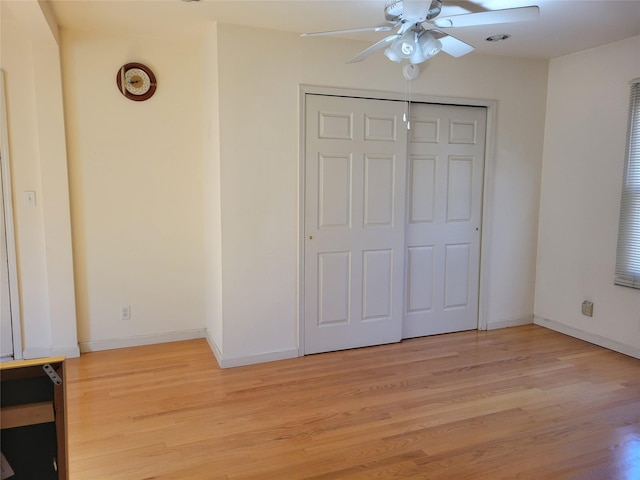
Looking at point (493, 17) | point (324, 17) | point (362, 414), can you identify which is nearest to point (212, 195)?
point (324, 17)

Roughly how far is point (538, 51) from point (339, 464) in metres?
3.51

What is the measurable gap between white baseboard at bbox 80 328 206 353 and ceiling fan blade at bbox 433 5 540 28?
3005mm

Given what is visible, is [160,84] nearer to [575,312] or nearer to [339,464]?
[339,464]

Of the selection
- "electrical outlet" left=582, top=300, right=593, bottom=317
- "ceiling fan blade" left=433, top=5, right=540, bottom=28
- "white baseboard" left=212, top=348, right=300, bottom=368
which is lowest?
"white baseboard" left=212, top=348, right=300, bottom=368

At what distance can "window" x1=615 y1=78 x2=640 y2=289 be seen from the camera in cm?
346

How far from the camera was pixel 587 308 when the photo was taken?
390cm

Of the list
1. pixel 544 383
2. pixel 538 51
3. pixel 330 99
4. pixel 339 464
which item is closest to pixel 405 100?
pixel 330 99

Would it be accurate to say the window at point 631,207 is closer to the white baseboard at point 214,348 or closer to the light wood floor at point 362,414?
the light wood floor at point 362,414

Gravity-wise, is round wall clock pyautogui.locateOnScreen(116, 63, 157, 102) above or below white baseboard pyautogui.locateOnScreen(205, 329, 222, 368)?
above

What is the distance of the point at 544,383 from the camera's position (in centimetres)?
315

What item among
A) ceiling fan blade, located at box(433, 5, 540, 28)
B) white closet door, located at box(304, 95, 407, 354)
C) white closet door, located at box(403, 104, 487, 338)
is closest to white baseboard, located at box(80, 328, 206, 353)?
white closet door, located at box(304, 95, 407, 354)

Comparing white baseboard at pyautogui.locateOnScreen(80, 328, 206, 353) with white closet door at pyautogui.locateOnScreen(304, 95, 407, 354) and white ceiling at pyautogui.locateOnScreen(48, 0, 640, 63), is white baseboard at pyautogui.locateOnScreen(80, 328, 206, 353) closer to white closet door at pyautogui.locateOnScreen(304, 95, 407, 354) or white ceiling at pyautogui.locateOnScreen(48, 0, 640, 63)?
white closet door at pyautogui.locateOnScreen(304, 95, 407, 354)

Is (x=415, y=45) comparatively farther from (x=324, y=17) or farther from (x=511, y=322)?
(x=511, y=322)

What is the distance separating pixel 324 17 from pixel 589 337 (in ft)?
10.9
